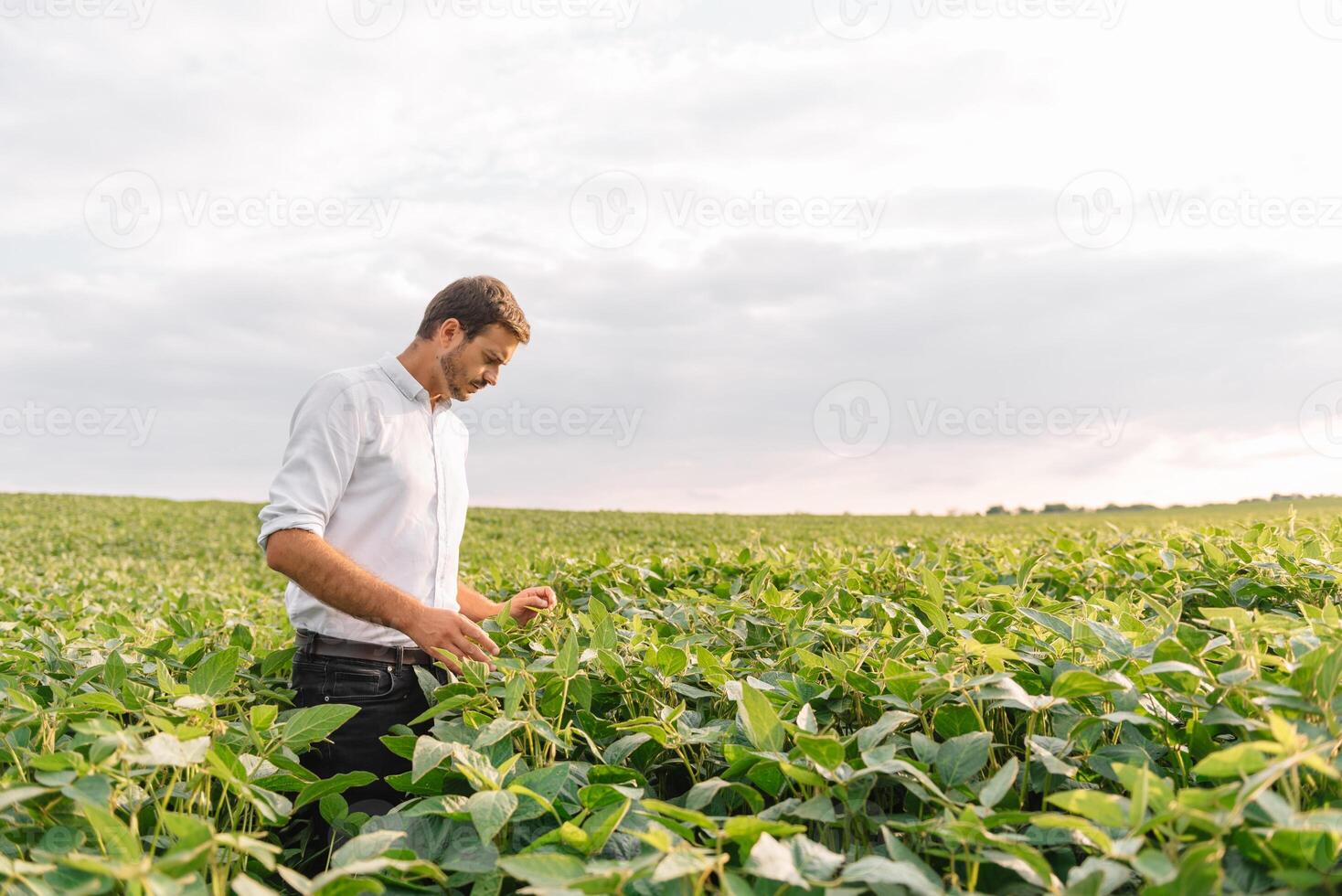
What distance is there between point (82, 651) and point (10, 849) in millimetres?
2188

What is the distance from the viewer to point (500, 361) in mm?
4172

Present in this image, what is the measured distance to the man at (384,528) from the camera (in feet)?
11.1

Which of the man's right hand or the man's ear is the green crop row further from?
the man's ear

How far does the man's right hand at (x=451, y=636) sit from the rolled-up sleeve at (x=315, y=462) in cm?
64

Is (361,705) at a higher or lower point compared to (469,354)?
lower

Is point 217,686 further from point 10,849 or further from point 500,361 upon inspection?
point 500,361

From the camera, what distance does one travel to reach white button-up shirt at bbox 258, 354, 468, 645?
3611 millimetres

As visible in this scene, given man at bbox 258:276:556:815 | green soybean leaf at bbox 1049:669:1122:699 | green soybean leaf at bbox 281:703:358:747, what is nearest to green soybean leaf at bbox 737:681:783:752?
green soybean leaf at bbox 1049:669:1122:699

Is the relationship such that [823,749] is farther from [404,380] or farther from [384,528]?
[404,380]

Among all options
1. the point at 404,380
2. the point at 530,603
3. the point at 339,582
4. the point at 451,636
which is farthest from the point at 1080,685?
the point at 404,380

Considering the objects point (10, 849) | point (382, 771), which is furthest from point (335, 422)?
point (10, 849)

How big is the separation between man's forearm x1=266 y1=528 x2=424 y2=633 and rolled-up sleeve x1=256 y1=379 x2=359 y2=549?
0.08m

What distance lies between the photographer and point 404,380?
4.05 metres

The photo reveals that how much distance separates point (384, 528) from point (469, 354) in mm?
828
